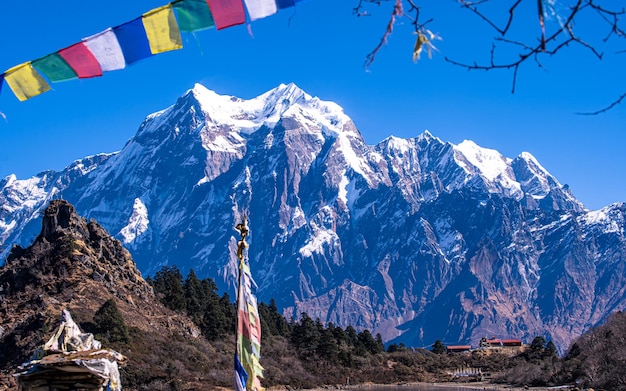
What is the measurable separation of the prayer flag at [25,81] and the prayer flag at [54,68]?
0.10 metres

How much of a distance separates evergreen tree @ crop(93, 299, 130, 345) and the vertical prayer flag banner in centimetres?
5185

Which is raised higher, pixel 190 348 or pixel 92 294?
pixel 92 294

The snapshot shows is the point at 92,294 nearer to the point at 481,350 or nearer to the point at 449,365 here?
the point at 449,365

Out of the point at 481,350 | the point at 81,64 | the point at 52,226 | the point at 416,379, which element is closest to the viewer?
the point at 81,64

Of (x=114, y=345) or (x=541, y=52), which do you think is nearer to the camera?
(x=541, y=52)

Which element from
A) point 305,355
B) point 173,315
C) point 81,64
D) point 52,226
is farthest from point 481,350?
point 81,64

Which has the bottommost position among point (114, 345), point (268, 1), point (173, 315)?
point (268, 1)

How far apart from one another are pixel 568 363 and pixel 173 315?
40055mm

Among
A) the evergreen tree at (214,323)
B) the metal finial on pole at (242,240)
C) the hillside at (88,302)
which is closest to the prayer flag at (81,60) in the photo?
the metal finial on pole at (242,240)

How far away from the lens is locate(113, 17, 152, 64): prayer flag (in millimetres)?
7340

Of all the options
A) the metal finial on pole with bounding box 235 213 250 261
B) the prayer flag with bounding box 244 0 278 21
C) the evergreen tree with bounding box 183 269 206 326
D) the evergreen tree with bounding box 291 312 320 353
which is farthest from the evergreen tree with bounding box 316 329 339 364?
the prayer flag with bounding box 244 0 278 21

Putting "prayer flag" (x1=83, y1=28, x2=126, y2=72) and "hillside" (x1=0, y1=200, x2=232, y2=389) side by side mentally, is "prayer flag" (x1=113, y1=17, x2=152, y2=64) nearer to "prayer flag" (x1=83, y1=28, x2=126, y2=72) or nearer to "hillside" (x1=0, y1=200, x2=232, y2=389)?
"prayer flag" (x1=83, y1=28, x2=126, y2=72)

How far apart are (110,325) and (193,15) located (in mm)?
53232

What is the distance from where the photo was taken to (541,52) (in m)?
4.41
